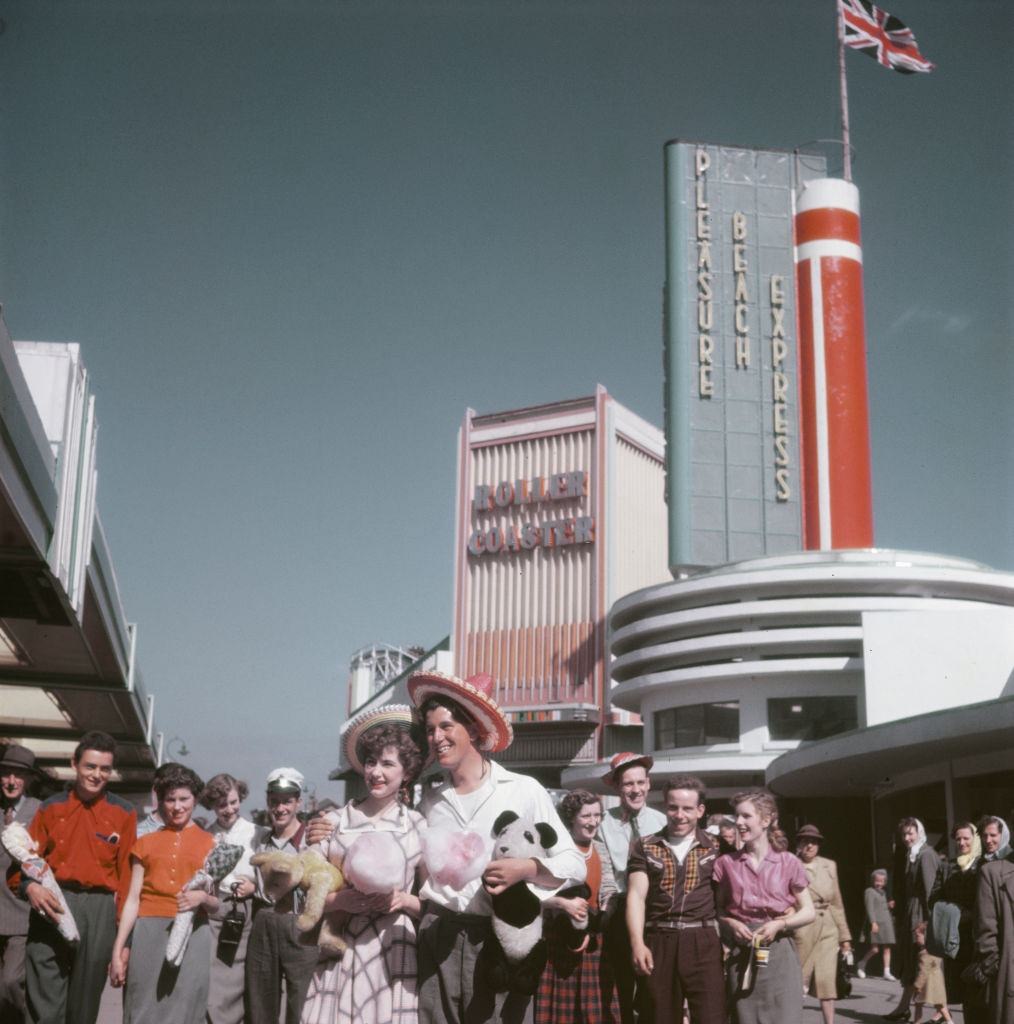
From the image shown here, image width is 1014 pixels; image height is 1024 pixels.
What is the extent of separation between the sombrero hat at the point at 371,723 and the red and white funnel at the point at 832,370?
3838 centimetres

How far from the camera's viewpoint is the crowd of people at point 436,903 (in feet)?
17.0

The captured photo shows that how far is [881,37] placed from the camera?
44969 mm

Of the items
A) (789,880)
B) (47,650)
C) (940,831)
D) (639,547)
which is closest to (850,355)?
(639,547)

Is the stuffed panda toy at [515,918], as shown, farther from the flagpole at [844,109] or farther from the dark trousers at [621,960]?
the flagpole at [844,109]

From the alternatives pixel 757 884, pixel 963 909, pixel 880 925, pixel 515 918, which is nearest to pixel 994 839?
pixel 963 909

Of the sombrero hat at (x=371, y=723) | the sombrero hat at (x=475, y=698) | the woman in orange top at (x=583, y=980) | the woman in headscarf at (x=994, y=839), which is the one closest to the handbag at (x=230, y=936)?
the woman in orange top at (x=583, y=980)

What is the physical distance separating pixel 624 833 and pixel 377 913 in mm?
2841

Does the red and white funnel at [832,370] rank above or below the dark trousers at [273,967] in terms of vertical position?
above

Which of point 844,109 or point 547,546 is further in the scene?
point 547,546

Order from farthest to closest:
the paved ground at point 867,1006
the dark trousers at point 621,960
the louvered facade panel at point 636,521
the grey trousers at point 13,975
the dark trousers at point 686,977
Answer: the louvered facade panel at point 636,521
the paved ground at point 867,1006
the grey trousers at point 13,975
the dark trousers at point 621,960
the dark trousers at point 686,977

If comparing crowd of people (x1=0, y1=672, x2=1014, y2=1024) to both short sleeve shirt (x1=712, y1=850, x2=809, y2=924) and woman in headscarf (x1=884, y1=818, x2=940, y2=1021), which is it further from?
woman in headscarf (x1=884, y1=818, x2=940, y2=1021)

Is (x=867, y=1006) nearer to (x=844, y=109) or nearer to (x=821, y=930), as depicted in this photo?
(x=821, y=930)

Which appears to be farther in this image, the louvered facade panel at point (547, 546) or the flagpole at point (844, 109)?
the louvered facade panel at point (547, 546)

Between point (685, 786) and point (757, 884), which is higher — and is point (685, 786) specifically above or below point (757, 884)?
above
